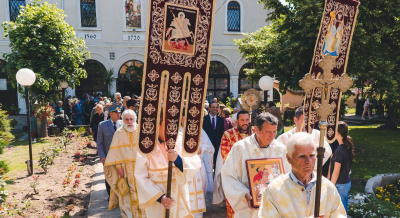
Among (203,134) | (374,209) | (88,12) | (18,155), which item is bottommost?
(18,155)

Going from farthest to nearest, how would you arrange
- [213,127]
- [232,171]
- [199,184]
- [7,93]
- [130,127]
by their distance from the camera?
[7,93]
[213,127]
[199,184]
[130,127]
[232,171]

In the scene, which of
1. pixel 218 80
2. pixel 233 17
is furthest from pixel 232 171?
pixel 233 17

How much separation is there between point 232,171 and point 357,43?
6.93 metres

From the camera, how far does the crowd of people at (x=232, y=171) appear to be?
254cm

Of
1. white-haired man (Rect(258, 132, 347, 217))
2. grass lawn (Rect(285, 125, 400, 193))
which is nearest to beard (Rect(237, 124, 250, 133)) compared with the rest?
white-haired man (Rect(258, 132, 347, 217))

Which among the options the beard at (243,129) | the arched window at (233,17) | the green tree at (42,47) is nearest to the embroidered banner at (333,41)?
the beard at (243,129)

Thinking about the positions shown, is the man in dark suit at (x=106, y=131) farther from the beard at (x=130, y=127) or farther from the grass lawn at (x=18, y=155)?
the grass lawn at (x=18, y=155)

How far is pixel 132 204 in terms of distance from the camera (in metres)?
5.16

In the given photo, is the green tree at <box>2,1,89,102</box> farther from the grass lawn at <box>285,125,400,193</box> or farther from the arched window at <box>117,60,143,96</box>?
the grass lawn at <box>285,125,400,193</box>

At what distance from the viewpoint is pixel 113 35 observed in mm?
20484

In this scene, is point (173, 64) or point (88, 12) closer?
point (173, 64)

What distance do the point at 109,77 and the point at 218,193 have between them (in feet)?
50.5

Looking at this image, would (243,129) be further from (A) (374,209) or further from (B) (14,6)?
(B) (14,6)

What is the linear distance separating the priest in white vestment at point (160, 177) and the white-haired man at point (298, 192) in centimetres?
160
